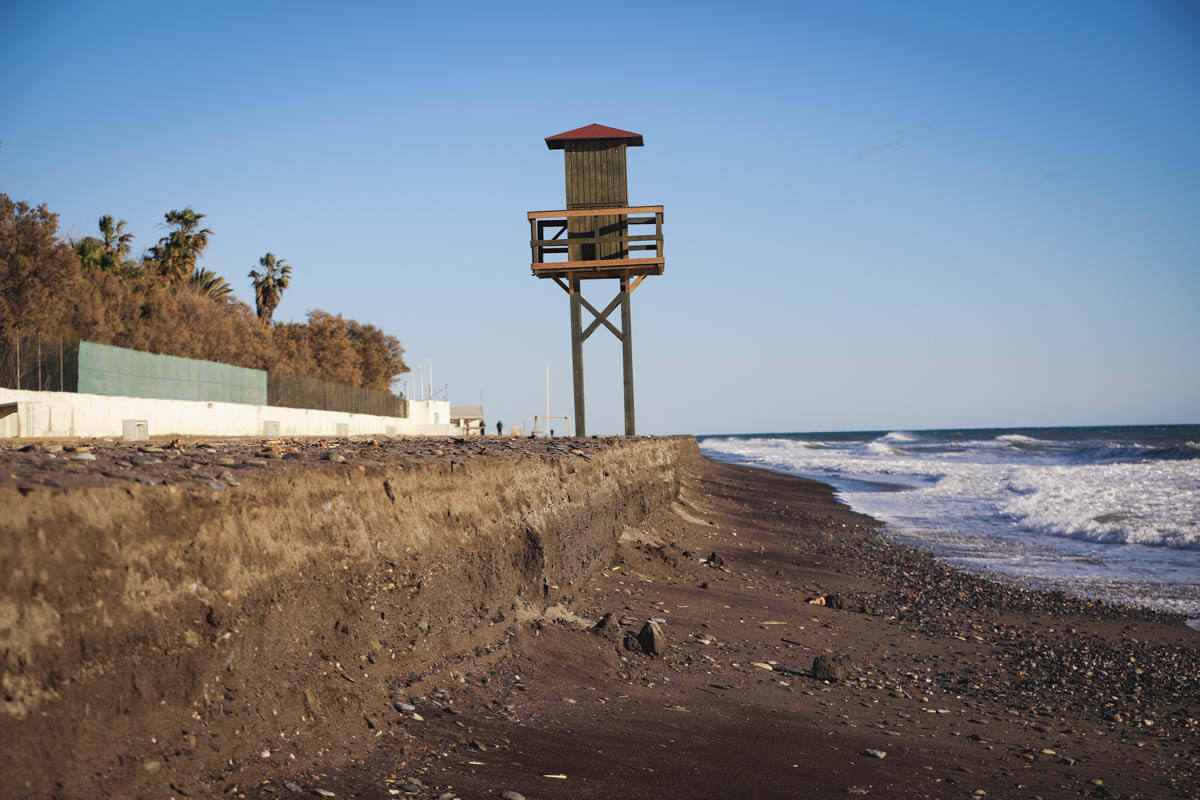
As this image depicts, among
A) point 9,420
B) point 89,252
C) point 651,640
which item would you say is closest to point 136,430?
point 9,420

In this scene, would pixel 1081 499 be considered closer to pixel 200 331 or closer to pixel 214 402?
pixel 214 402

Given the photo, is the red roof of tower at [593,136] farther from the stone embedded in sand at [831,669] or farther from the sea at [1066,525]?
the stone embedded in sand at [831,669]

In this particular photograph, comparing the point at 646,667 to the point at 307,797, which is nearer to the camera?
the point at 307,797

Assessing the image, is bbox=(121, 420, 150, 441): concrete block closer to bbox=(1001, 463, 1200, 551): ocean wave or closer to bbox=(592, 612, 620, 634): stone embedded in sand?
bbox=(592, 612, 620, 634): stone embedded in sand

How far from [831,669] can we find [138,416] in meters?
23.2

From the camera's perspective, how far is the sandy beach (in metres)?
3.25

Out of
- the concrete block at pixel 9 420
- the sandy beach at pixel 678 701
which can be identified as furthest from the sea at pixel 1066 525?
the concrete block at pixel 9 420

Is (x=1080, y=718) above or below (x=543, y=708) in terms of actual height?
below

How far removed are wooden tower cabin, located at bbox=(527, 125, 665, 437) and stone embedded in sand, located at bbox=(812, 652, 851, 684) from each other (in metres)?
9.09

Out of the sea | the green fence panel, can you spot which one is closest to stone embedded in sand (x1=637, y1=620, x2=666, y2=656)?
the sea

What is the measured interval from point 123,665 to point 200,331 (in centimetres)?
4364

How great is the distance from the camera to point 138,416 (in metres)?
24.3

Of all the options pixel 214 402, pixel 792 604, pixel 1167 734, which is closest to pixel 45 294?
pixel 214 402

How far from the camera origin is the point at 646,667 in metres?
5.54
